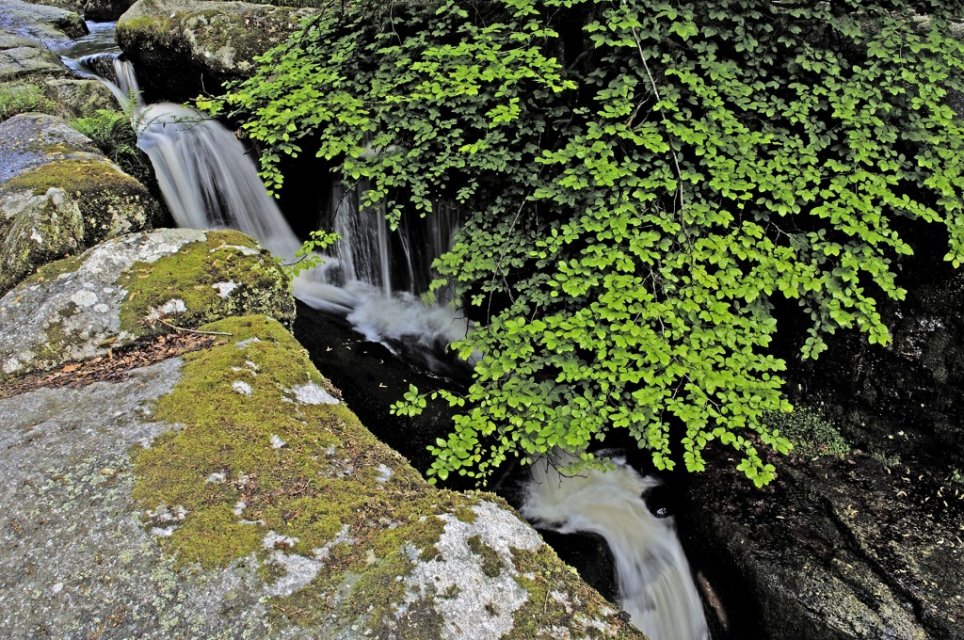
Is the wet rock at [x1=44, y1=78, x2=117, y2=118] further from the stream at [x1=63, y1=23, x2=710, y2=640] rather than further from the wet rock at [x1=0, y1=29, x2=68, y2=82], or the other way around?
the wet rock at [x1=0, y1=29, x2=68, y2=82]

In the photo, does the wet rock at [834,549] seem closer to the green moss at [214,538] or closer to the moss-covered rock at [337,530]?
the moss-covered rock at [337,530]

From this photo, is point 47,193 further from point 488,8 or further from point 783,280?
point 783,280

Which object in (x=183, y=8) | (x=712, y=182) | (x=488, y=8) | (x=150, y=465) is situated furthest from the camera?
(x=183, y=8)

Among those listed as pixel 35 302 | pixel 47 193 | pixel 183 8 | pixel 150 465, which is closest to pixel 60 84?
pixel 183 8

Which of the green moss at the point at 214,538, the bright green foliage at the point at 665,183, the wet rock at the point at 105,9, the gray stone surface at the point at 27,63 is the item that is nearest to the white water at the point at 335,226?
the gray stone surface at the point at 27,63

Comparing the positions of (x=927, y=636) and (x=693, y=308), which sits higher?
(x=693, y=308)

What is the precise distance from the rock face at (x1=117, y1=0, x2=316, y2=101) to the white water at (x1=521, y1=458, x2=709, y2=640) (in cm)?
626

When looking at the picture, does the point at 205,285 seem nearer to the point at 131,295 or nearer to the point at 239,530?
the point at 131,295

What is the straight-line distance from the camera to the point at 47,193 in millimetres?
4176

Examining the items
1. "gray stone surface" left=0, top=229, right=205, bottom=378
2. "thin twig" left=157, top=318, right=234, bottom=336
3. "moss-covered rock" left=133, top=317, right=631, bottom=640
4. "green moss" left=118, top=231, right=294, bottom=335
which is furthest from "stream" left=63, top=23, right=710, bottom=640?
"moss-covered rock" left=133, top=317, right=631, bottom=640

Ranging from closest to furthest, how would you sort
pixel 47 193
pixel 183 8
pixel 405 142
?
pixel 47 193 → pixel 405 142 → pixel 183 8

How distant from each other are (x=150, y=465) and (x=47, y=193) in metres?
3.12

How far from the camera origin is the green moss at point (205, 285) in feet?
11.1

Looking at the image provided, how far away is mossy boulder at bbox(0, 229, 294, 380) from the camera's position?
10.4 feet
